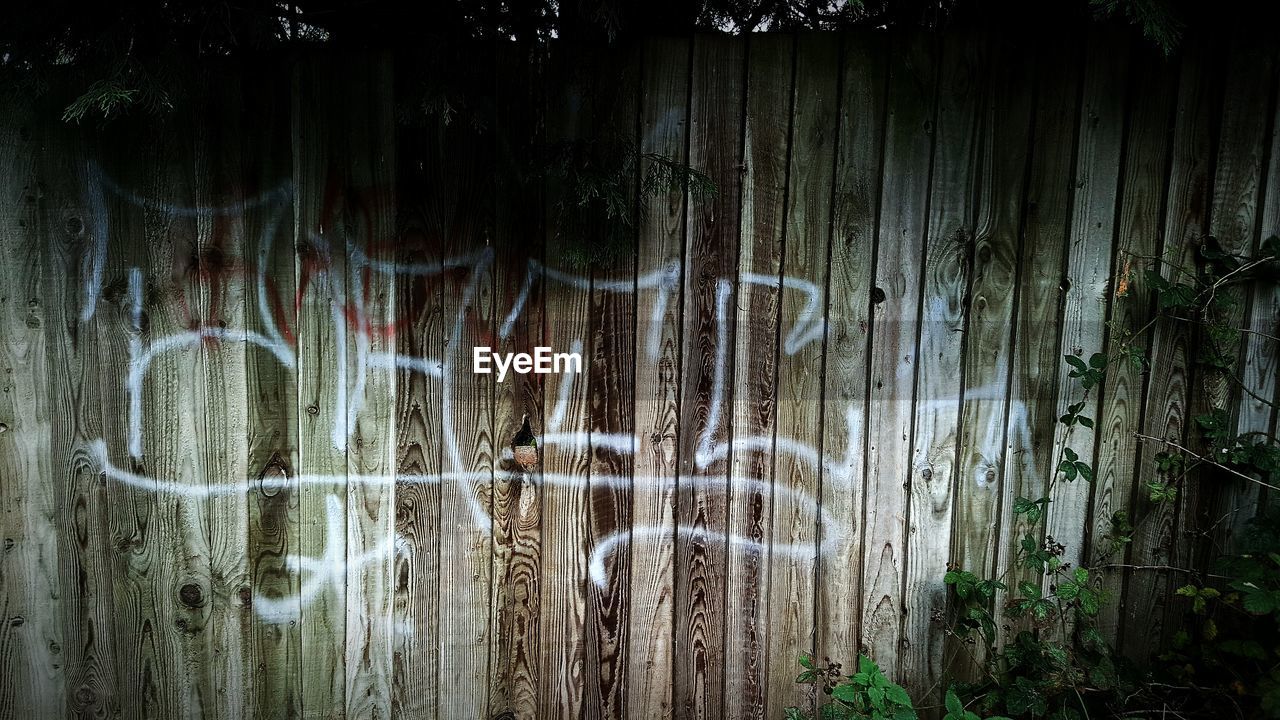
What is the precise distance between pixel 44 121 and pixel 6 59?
26 cm

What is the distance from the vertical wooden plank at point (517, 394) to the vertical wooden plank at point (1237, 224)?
1843 mm

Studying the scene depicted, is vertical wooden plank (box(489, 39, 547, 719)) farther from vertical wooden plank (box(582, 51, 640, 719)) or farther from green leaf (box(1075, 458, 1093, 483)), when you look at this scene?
green leaf (box(1075, 458, 1093, 483))

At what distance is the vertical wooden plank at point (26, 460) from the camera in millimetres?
1795

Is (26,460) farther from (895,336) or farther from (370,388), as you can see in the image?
(895,336)

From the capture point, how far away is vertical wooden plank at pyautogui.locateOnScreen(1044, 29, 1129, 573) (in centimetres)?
186

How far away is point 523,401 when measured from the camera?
191 cm

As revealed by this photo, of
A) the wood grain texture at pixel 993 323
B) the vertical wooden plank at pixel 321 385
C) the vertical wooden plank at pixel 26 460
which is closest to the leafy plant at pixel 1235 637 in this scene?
the wood grain texture at pixel 993 323

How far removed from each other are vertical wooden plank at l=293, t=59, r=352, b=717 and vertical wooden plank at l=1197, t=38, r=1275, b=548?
7.78 feet

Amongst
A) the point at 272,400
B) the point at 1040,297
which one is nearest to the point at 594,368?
the point at 272,400

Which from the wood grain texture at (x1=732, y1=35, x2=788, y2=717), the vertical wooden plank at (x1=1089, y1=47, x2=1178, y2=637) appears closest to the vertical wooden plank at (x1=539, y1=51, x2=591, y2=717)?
the wood grain texture at (x1=732, y1=35, x2=788, y2=717)

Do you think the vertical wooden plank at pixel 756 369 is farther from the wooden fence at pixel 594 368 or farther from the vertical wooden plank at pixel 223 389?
the vertical wooden plank at pixel 223 389

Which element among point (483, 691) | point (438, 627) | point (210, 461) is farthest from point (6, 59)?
point (483, 691)

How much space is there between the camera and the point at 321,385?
1.88 meters

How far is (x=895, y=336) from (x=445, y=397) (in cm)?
125
